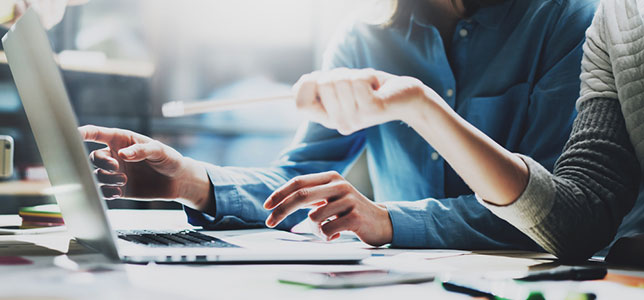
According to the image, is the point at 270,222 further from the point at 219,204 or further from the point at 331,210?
the point at 219,204

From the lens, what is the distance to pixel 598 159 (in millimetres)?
749

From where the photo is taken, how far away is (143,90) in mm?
A: 2600

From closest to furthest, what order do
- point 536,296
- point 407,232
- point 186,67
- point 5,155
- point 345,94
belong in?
point 536,296 → point 345,94 → point 407,232 → point 5,155 → point 186,67

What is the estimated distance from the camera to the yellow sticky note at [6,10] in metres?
1.07

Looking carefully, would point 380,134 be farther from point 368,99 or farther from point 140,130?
point 140,130

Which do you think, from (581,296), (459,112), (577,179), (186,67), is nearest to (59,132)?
(581,296)

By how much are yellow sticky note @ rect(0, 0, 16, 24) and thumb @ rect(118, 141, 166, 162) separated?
50 centimetres

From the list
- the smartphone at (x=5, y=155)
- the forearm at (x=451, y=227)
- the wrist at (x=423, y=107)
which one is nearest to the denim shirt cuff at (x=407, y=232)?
the forearm at (x=451, y=227)

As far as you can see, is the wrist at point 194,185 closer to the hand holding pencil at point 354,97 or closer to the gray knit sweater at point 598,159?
the hand holding pencil at point 354,97

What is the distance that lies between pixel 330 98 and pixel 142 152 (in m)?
0.35

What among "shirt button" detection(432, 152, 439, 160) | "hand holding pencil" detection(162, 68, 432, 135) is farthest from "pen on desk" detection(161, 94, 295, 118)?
"shirt button" detection(432, 152, 439, 160)

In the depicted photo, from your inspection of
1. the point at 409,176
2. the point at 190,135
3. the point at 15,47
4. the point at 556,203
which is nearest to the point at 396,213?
the point at 556,203

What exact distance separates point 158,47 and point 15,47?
7.69ft

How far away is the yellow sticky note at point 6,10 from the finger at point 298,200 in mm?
717
